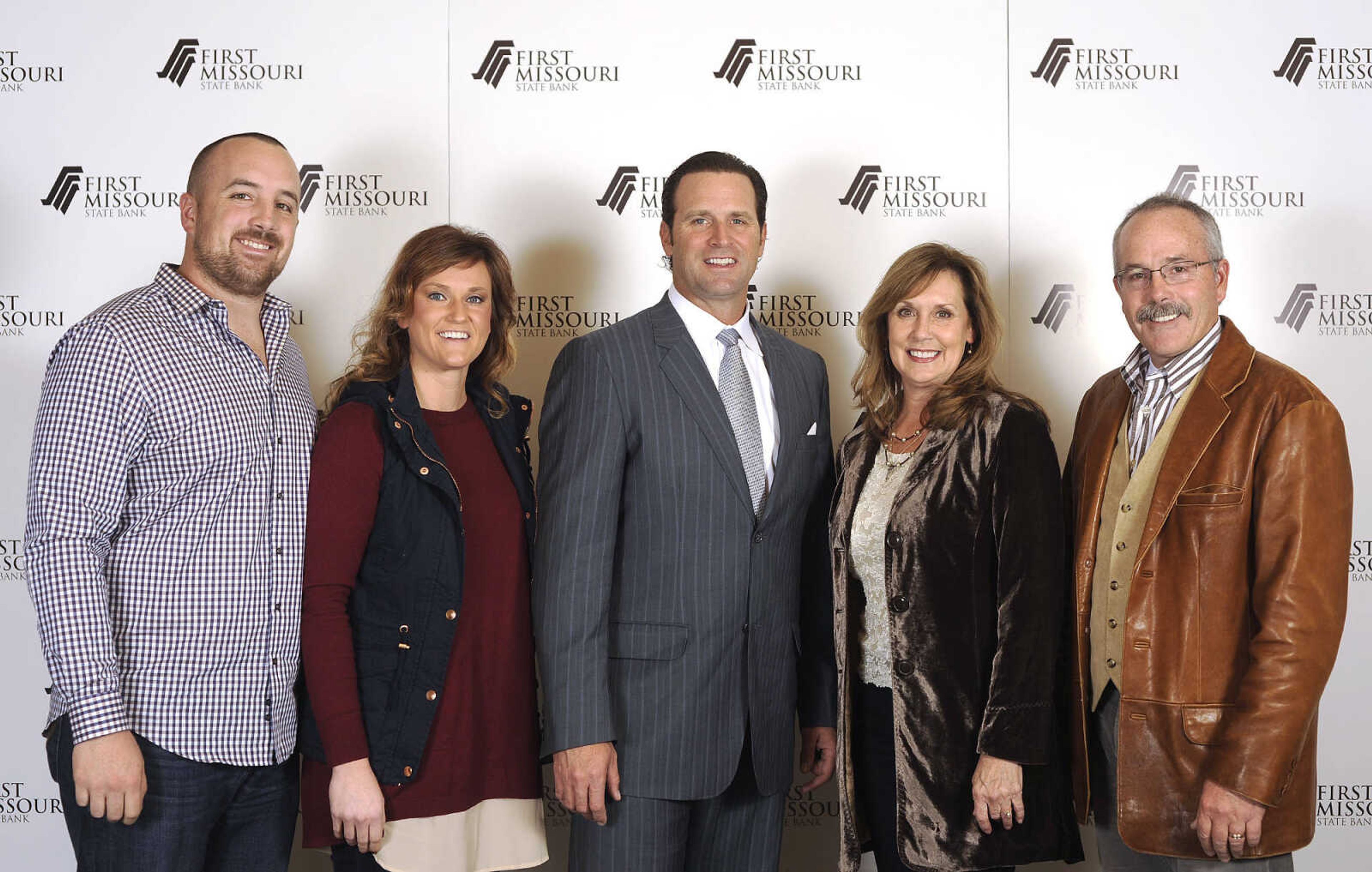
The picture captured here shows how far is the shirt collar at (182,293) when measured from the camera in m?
2.22

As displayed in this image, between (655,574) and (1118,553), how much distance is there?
0.97m

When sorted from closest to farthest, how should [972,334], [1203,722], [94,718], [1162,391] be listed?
1. [94,718]
2. [1203,722]
3. [1162,391]
4. [972,334]

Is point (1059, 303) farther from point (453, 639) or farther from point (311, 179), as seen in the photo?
point (311, 179)

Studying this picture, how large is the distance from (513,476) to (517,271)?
1.29 metres

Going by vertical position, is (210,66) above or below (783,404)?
above

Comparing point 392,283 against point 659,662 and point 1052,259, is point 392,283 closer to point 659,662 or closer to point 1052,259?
point 659,662

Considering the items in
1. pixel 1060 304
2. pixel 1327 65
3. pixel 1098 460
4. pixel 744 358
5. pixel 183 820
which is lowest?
pixel 183 820

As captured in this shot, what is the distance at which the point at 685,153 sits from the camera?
347 centimetres

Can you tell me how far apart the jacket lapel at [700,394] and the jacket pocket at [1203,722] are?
0.96m

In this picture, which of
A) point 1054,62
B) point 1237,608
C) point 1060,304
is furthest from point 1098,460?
point 1054,62

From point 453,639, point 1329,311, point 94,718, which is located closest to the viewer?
point 94,718

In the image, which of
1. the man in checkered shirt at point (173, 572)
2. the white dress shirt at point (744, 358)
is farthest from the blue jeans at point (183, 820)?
the white dress shirt at point (744, 358)

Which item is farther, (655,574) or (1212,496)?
(655,574)

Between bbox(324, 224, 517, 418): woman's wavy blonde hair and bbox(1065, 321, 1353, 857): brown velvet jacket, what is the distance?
1476mm
